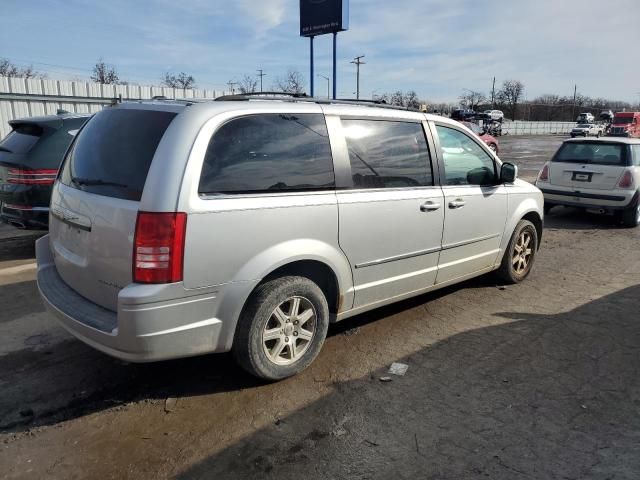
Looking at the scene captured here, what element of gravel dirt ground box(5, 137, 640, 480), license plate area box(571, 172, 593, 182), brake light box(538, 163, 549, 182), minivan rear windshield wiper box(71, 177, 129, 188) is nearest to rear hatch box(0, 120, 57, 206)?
gravel dirt ground box(5, 137, 640, 480)

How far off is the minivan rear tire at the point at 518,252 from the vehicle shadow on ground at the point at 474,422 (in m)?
1.40

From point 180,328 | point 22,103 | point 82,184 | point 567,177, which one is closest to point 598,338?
point 180,328

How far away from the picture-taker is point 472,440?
2881mm

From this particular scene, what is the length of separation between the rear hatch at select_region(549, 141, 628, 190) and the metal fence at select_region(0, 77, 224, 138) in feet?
33.0

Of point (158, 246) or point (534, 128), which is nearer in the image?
point (158, 246)

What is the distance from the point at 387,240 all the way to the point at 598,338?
2067mm

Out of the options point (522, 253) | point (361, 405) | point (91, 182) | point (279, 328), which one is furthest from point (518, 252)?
point (91, 182)

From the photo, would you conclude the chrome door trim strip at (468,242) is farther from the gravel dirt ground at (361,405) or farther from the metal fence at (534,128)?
the metal fence at (534,128)

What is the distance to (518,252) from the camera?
569cm

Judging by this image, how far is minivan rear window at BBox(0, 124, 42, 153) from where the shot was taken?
21.1 feet

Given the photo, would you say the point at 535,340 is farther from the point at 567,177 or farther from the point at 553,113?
the point at 553,113

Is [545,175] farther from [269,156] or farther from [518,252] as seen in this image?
[269,156]

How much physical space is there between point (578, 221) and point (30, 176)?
953 centimetres

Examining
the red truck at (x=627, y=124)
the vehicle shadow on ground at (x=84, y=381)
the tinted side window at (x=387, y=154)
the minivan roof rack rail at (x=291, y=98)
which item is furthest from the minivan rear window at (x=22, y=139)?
the red truck at (x=627, y=124)
